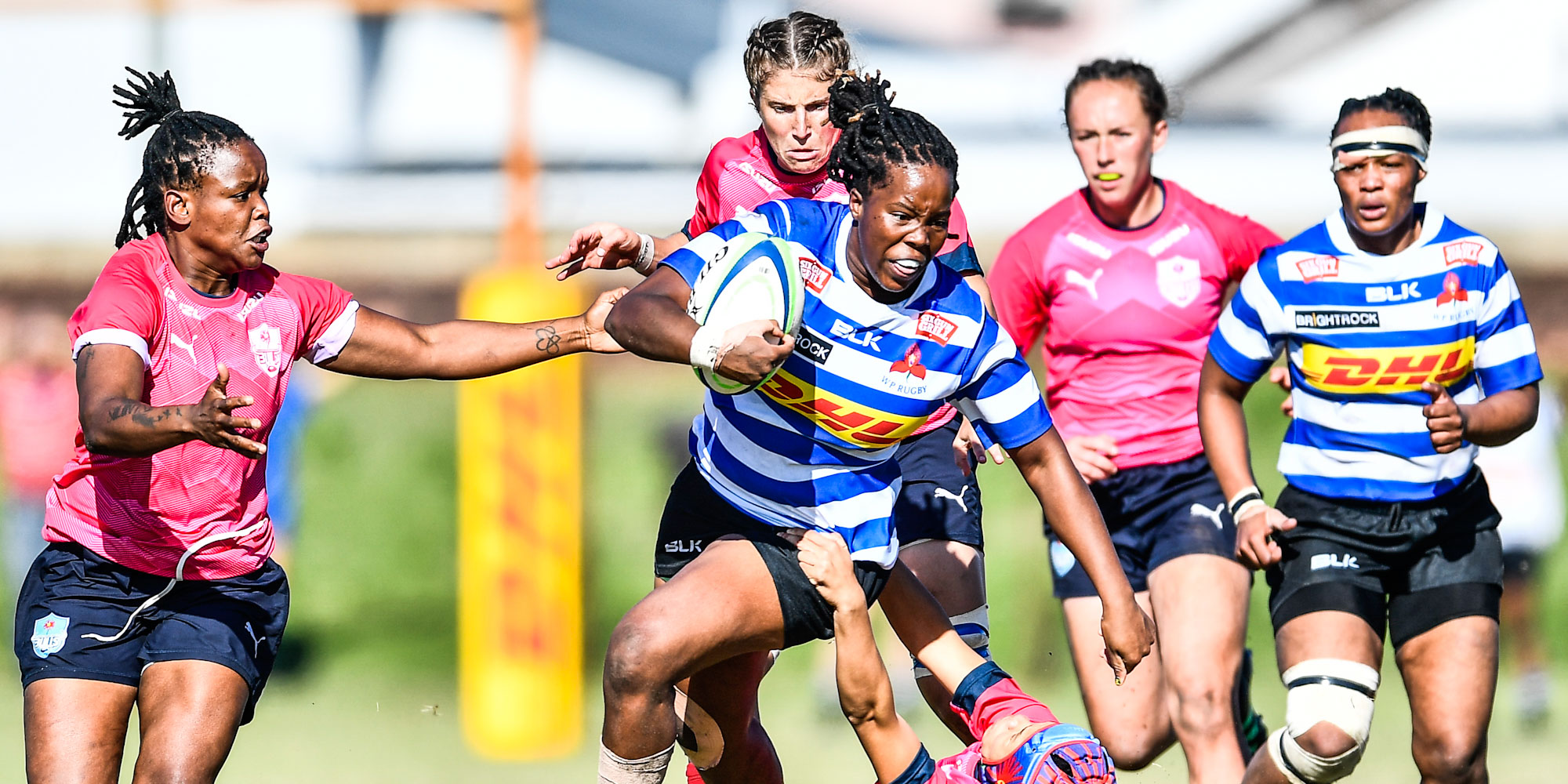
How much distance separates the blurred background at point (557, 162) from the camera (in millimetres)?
11312

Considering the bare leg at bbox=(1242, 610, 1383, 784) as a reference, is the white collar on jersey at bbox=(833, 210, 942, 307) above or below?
above

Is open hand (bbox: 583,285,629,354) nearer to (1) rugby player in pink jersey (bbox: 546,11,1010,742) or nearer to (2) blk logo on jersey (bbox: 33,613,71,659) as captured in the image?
(1) rugby player in pink jersey (bbox: 546,11,1010,742)

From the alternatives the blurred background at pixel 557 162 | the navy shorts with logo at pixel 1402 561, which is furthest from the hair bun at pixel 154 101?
the blurred background at pixel 557 162

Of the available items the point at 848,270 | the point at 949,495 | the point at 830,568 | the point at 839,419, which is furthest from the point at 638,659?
the point at 949,495

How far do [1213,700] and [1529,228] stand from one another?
332 inches

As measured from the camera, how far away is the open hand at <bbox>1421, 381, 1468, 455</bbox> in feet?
14.0

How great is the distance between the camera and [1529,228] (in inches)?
Answer: 475

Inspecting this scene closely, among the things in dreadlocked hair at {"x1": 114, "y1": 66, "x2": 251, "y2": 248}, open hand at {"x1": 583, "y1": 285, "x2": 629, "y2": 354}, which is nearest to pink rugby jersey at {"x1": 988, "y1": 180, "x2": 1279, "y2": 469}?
open hand at {"x1": 583, "y1": 285, "x2": 629, "y2": 354}

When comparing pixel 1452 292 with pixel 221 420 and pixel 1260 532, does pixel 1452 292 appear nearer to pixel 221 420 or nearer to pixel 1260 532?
→ pixel 1260 532

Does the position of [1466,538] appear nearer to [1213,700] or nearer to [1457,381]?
[1457,381]

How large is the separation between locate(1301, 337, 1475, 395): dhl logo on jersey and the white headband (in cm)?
53

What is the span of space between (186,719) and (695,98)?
9826mm

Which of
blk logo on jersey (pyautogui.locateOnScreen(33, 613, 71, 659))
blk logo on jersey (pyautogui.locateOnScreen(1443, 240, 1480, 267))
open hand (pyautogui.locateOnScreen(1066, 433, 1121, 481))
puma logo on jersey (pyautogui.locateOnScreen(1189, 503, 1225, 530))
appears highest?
blk logo on jersey (pyautogui.locateOnScreen(1443, 240, 1480, 267))

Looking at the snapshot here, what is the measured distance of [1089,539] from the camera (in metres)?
4.09
